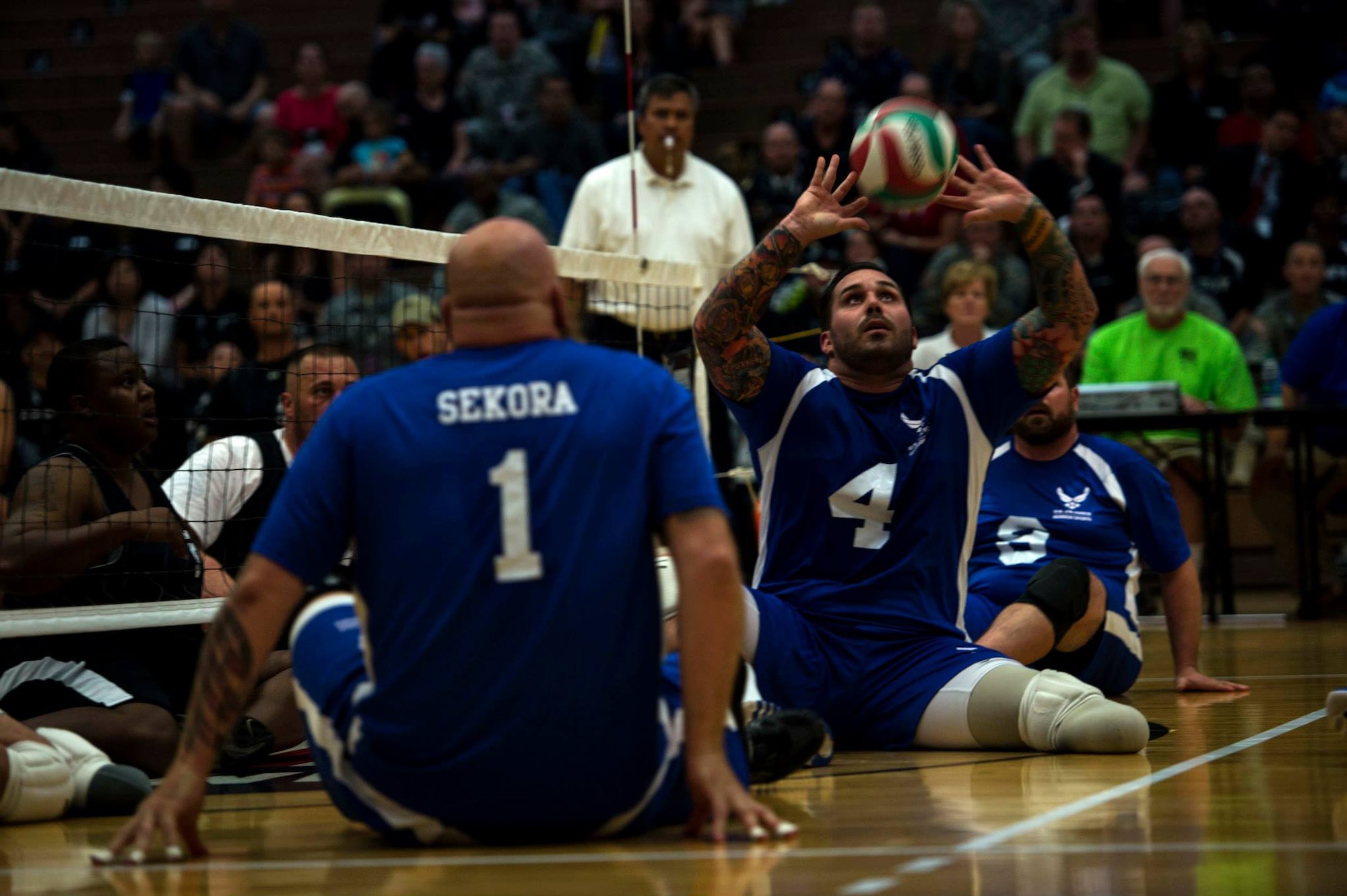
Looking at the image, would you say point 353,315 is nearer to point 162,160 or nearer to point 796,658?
point 162,160

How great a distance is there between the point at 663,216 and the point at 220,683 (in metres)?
6.63

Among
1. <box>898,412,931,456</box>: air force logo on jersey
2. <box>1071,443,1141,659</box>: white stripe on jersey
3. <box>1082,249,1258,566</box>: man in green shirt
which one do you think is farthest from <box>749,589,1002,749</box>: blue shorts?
<box>1082,249,1258,566</box>: man in green shirt

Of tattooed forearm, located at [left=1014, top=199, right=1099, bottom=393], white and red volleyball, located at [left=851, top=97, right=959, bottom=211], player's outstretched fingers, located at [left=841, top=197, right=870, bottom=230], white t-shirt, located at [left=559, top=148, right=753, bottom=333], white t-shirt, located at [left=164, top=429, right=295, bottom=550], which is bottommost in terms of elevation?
white t-shirt, located at [left=164, top=429, right=295, bottom=550]

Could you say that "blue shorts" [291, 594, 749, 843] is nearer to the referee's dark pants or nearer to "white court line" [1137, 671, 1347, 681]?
"white court line" [1137, 671, 1347, 681]

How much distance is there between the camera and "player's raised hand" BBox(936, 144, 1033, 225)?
5199 millimetres

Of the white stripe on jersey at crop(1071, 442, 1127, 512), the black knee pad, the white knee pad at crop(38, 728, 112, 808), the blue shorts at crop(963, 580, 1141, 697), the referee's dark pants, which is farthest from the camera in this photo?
→ the referee's dark pants

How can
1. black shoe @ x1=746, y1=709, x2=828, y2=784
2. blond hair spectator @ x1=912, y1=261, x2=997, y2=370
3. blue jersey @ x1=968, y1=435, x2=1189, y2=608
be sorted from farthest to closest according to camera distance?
1. blond hair spectator @ x1=912, y1=261, x2=997, y2=370
2. blue jersey @ x1=968, y1=435, x2=1189, y2=608
3. black shoe @ x1=746, y1=709, x2=828, y2=784

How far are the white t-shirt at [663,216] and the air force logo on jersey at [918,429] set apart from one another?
13.1 ft

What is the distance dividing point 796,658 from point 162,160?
566 inches

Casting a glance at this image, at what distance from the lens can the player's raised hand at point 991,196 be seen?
5199 millimetres

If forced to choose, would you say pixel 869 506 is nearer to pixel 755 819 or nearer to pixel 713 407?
pixel 755 819

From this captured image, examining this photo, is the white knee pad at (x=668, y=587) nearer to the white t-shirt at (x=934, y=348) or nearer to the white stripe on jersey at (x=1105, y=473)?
the white stripe on jersey at (x=1105, y=473)

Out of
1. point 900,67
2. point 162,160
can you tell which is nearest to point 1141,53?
point 900,67

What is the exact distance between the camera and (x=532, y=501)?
3502 millimetres
